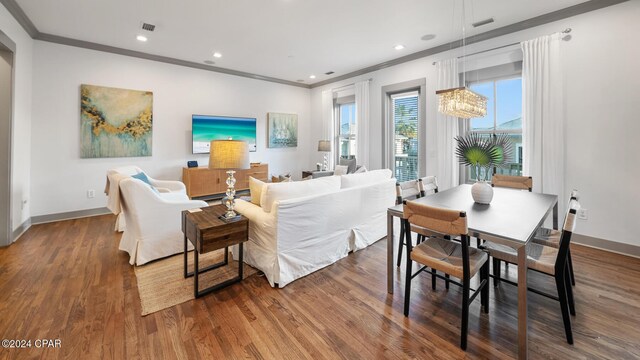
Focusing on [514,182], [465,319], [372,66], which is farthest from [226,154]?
[372,66]

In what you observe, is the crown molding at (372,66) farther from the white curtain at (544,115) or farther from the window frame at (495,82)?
the window frame at (495,82)

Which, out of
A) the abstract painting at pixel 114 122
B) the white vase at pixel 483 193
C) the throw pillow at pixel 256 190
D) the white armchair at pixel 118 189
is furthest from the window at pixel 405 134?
the abstract painting at pixel 114 122

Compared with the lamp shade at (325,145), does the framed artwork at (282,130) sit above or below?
above

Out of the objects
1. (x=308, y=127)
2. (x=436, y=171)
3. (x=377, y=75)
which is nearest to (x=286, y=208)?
(x=436, y=171)

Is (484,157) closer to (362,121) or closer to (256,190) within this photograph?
(256,190)

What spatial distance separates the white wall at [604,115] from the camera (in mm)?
3043

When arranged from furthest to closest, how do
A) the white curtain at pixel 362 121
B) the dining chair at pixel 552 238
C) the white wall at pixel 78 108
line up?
the white curtain at pixel 362 121 → the white wall at pixel 78 108 → the dining chair at pixel 552 238

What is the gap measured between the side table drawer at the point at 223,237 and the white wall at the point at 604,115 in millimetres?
4049

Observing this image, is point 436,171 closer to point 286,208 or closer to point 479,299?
point 479,299

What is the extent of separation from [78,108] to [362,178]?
483cm

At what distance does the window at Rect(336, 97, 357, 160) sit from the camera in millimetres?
6781

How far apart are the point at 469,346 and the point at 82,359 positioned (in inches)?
94.4

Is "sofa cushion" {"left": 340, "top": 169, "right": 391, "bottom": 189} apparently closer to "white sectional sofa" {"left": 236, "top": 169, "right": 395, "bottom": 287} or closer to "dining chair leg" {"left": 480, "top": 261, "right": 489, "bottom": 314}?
"white sectional sofa" {"left": 236, "top": 169, "right": 395, "bottom": 287}

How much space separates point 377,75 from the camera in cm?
584
